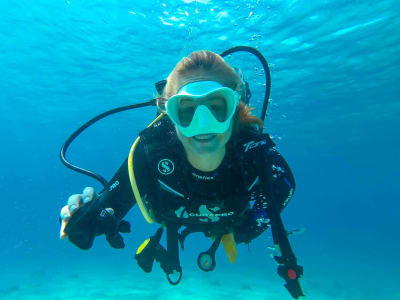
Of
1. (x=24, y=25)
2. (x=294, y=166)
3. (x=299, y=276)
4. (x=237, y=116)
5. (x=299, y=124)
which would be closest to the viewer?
(x=299, y=276)

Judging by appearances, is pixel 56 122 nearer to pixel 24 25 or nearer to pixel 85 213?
pixel 24 25

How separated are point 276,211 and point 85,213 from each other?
175 centimetres

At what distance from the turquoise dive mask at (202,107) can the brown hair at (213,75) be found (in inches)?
6.1

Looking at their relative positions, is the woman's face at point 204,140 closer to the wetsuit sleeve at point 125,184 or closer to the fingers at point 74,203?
the wetsuit sleeve at point 125,184

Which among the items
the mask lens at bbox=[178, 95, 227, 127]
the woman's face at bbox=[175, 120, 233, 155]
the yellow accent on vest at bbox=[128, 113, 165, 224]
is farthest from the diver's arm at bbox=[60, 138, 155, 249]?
the mask lens at bbox=[178, 95, 227, 127]

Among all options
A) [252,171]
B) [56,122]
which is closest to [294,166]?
[56,122]

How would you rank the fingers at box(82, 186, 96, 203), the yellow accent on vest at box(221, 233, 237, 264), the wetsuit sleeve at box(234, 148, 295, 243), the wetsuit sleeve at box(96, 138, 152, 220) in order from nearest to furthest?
the fingers at box(82, 186, 96, 203) < the wetsuit sleeve at box(96, 138, 152, 220) < the wetsuit sleeve at box(234, 148, 295, 243) < the yellow accent on vest at box(221, 233, 237, 264)

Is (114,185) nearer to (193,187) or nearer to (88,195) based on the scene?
(88,195)

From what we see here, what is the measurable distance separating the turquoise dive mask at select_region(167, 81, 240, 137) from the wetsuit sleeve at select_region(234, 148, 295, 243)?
2.29 ft

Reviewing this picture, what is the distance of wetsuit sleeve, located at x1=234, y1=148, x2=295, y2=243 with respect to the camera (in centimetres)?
339

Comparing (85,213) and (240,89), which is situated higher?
(240,89)

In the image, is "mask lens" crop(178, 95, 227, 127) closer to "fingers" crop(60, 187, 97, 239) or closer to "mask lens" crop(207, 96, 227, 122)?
"mask lens" crop(207, 96, 227, 122)

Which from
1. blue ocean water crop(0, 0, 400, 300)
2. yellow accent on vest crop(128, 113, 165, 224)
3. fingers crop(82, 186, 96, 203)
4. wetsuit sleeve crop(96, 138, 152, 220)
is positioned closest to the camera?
fingers crop(82, 186, 96, 203)

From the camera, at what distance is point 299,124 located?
33.8 meters
